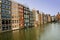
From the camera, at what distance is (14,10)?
2417 cm

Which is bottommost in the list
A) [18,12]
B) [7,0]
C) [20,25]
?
[20,25]

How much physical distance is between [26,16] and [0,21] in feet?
34.6

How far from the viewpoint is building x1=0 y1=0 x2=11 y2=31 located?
798 inches

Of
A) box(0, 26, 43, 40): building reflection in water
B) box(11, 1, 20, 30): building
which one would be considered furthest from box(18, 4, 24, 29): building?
box(0, 26, 43, 40): building reflection in water

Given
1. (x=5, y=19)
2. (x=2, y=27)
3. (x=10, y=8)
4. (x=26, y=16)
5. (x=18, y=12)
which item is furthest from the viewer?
(x=26, y=16)

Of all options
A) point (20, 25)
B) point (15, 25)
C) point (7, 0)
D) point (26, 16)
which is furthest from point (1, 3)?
point (26, 16)

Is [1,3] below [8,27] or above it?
above

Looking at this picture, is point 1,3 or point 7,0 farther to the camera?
point 7,0

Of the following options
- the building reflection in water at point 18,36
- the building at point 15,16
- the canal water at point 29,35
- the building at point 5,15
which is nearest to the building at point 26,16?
the building at point 15,16

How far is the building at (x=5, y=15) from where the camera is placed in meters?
20.3

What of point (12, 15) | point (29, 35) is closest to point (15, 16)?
point (12, 15)

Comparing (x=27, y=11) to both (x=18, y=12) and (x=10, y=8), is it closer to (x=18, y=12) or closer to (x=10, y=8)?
(x=18, y=12)

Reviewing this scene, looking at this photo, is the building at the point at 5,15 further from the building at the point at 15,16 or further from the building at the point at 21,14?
the building at the point at 21,14

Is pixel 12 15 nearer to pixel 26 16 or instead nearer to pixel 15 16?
pixel 15 16
